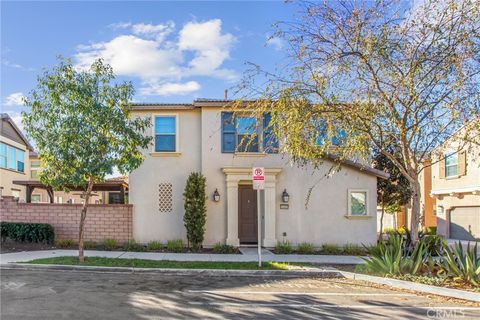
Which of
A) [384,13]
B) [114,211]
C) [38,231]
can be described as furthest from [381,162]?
[38,231]

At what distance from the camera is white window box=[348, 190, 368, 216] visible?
50.0 ft

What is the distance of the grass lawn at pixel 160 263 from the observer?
35.3 feet

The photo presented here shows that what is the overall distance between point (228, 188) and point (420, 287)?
783 cm

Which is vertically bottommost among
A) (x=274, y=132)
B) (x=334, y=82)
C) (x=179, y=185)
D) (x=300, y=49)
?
(x=179, y=185)

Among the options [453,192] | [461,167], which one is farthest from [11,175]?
[461,167]

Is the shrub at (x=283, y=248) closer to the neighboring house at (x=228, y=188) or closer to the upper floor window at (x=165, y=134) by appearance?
the neighboring house at (x=228, y=188)

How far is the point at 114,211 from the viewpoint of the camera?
49.3ft

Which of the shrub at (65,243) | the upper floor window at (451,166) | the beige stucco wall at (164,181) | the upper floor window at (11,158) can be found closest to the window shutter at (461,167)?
the upper floor window at (451,166)

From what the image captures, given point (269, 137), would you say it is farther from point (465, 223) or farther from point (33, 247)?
point (465, 223)

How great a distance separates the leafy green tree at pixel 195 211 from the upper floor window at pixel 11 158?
613 inches

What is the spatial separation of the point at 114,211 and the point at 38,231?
2.67 m

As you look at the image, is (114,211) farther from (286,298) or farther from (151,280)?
(286,298)

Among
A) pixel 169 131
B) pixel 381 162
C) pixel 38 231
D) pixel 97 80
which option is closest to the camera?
pixel 97 80

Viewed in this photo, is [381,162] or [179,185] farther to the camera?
[381,162]
